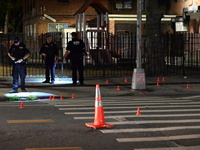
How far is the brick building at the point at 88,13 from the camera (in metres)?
42.8

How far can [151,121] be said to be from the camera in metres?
9.86

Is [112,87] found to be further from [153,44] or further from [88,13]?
[88,13]

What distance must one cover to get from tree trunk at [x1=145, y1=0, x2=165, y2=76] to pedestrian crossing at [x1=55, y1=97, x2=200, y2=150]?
847 centimetres

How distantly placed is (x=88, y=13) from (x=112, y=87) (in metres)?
27.4

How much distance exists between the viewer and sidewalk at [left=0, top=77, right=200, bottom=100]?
1650 centimetres

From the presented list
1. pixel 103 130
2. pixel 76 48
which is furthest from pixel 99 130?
pixel 76 48

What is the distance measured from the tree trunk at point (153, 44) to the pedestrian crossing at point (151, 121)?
8.47m

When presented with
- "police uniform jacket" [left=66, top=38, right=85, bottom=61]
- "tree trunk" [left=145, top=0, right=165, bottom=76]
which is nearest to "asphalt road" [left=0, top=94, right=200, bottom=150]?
"police uniform jacket" [left=66, top=38, right=85, bottom=61]

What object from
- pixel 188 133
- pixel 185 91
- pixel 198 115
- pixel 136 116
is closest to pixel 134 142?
pixel 188 133

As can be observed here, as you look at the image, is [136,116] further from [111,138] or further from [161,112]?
[111,138]

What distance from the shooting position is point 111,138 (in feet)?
26.8

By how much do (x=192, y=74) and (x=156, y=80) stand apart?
3.10 m

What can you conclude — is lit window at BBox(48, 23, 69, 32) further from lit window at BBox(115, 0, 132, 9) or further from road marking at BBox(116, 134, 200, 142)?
road marking at BBox(116, 134, 200, 142)

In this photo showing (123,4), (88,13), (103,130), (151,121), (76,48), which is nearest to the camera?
(103,130)
